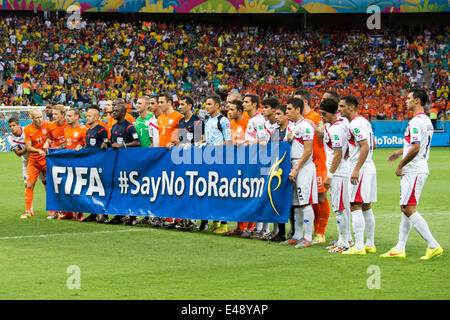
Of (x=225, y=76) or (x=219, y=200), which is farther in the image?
(x=225, y=76)

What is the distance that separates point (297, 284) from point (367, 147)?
2.48m

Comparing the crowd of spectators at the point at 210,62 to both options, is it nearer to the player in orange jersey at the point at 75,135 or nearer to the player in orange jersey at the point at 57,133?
the player in orange jersey at the point at 57,133

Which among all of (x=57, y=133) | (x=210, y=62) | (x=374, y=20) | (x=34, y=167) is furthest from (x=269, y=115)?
(x=374, y=20)

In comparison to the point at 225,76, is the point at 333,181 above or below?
below

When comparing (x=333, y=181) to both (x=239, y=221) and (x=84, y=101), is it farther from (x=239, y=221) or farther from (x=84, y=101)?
(x=84, y=101)

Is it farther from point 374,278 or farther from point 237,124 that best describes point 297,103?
point 374,278

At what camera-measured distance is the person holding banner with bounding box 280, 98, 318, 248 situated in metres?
A: 9.61

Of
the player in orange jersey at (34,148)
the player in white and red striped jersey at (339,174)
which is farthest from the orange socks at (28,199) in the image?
the player in white and red striped jersey at (339,174)

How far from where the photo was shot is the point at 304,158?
9609mm

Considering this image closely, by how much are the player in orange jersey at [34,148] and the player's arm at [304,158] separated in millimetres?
5694

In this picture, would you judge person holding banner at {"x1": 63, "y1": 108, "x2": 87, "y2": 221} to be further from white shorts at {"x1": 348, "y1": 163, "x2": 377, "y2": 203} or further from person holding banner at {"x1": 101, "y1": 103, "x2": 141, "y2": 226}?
white shorts at {"x1": 348, "y1": 163, "x2": 377, "y2": 203}

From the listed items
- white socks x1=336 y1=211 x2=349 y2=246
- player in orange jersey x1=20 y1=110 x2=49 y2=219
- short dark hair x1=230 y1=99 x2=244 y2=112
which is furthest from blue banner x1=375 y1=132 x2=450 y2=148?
white socks x1=336 y1=211 x2=349 y2=246

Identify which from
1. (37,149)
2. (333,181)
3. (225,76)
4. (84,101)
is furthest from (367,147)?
(225,76)

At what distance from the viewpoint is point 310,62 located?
4566 centimetres
